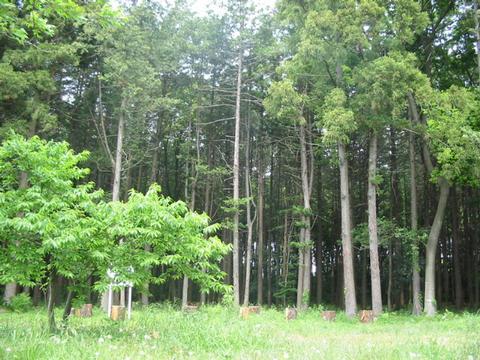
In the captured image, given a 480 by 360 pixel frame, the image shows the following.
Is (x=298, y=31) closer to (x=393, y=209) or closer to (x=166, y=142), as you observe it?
(x=166, y=142)

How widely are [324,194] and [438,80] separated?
11.9m

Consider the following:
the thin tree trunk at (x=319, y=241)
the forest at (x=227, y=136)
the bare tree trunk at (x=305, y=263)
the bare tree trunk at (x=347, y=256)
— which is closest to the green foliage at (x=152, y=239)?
the forest at (x=227, y=136)

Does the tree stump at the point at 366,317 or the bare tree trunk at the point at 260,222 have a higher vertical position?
the bare tree trunk at the point at 260,222

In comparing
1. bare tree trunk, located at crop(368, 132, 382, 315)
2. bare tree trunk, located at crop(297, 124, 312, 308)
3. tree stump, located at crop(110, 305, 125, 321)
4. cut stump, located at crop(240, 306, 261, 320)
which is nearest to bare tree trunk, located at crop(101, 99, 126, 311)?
cut stump, located at crop(240, 306, 261, 320)

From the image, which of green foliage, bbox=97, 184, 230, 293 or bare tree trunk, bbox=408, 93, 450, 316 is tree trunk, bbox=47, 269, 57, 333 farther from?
bare tree trunk, bbox=408, 93, 450, 316

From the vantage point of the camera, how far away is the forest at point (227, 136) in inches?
294

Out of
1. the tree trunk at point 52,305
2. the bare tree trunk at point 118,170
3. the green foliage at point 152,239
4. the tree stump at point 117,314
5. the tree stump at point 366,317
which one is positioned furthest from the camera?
the bare tree trunk at point 118,170

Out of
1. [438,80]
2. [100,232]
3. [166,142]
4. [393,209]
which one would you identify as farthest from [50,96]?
[393,209]

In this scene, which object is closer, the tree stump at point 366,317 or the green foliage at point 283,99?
the tree stump at point 366,317

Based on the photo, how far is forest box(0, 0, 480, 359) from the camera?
294 inches

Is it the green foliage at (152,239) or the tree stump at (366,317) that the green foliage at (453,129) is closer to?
the tree stump at (366,317)

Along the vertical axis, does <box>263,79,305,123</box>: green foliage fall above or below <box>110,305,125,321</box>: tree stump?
above

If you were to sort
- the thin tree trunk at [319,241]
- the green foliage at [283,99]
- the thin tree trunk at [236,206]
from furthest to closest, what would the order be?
the thin tree trunk at [319,241] < the thin tree trunk at [236,206] < the green foliage at [283,99]

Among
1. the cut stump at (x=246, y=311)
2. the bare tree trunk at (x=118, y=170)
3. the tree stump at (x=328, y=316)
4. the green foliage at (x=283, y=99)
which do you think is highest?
the green foliage at (x=283, y=99)
